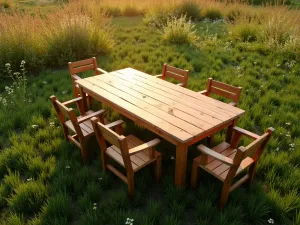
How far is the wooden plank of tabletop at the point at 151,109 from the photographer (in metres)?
2.80

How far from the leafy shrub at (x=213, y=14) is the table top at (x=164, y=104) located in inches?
357

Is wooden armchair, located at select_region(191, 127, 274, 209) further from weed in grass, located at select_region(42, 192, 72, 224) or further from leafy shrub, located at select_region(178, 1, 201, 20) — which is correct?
leafy shrub, located at select_region(178, 1, 201, 20)

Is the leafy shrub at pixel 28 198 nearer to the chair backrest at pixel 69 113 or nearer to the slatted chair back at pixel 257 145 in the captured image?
the chair backrest at pixel 69 113

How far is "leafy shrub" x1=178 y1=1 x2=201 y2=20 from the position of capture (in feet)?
36.3

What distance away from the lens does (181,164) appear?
111 inches

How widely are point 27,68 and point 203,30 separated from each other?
261 inches

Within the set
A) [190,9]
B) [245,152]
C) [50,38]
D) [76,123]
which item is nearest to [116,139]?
[76,123]

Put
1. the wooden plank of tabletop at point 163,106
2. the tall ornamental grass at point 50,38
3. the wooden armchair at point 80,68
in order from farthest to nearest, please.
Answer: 1. the tall ornamental grass at point 50,38
2. the wooden armchair at point 80,68
3. the wooden plank of tabletop at point 163,106

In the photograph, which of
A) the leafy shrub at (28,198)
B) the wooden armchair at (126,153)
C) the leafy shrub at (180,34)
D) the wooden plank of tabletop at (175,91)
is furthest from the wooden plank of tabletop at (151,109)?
the leafy shrub at (180,34)

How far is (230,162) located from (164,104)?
48.3 inches

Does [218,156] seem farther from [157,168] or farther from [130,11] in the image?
[130,11]

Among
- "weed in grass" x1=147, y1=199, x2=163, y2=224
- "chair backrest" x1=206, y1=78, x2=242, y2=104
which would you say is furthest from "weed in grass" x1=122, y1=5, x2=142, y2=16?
"weed in grass" x1=147, y1=199, x2=163, y2=224

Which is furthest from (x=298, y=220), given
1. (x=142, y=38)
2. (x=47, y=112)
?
(x=142, y=38)

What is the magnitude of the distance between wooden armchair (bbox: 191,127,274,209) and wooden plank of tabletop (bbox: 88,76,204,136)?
22 centimetres
